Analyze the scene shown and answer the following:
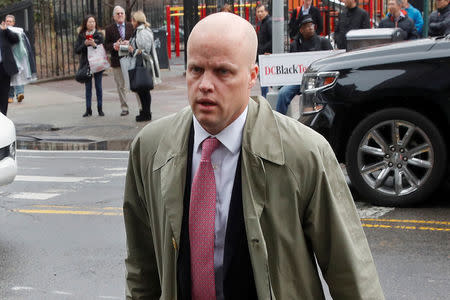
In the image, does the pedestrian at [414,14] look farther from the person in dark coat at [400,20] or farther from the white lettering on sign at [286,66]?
the white lettering on sign at [286,66]

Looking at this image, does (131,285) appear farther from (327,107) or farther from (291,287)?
(327,107)

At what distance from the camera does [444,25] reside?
→ 13.6 meters

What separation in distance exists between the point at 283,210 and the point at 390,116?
531 centimetres

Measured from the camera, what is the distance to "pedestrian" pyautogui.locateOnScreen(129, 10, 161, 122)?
46.9 feet

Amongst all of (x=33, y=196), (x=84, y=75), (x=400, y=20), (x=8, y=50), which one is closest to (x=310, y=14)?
(x=400, y=20)

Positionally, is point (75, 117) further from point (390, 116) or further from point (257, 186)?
point (257, 186)

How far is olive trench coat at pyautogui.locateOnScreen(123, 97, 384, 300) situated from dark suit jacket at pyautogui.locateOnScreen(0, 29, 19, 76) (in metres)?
12.4

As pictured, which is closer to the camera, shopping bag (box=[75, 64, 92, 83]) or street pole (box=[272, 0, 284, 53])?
street pole (box=[272, 0, 284, 53])

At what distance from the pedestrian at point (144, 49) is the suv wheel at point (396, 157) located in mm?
7197

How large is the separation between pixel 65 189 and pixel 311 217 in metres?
7.11

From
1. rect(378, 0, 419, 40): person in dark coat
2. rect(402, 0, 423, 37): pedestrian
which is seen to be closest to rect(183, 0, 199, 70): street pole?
rect(402, 0, 423, 37): pedestrian

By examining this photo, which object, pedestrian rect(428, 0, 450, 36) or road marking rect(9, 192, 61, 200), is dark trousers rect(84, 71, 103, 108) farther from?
road marking rect(9, 192, 61, 200)

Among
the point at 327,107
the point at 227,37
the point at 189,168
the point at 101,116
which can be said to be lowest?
the point at 101,116

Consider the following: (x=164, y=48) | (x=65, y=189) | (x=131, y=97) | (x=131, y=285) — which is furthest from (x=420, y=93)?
(x=164, y=48)
